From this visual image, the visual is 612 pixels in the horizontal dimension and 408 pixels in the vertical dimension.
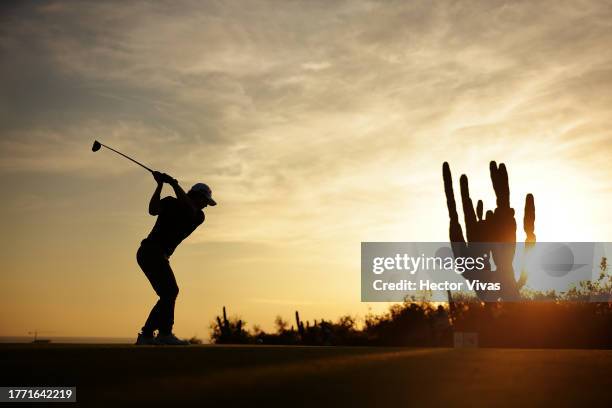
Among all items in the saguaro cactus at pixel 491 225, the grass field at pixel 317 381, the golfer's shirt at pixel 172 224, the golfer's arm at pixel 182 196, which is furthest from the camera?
the saguaro cactus at pixel 491 225

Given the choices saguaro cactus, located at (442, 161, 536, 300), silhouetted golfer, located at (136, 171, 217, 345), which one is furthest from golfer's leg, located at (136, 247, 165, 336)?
saguaro cactus, located at (442, 161, 536, 300)

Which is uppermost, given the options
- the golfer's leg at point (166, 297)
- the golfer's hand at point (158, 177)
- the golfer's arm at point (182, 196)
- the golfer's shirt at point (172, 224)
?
the golfer's hand at point (158, 177)

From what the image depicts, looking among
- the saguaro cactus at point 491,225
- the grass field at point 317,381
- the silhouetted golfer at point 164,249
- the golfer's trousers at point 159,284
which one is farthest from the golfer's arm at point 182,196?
the saguaro cactus at point 491,225

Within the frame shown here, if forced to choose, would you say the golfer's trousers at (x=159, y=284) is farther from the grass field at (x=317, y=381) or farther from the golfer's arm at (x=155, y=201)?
the grass field at (x=317, y=381)

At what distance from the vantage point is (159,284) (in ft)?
32.4

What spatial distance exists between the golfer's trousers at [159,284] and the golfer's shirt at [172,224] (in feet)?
0.46

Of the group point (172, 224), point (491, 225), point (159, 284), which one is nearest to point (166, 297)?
point (159, 284)

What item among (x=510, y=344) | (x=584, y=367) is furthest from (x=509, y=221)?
(x=584, y=367)

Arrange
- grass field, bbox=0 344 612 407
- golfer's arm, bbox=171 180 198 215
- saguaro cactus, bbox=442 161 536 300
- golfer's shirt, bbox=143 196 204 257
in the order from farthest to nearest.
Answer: saguaro cactus, bbox=442 161 536 300, golfer's shirt, bbox=143 196 204 257, golfer's arm, bbox=171 180 198 215, grass field, bbox=0 344 612 407

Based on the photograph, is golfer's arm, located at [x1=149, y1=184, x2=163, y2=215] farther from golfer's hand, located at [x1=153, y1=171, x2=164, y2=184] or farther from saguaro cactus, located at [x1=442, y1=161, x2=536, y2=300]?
saguaro cactus, located at [x1=442, y1=161, x2=536, y2=300]

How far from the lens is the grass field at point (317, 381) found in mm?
3836

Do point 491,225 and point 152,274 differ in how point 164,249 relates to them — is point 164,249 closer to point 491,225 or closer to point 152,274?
point 152,274

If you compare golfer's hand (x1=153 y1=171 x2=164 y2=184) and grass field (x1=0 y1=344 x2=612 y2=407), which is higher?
golfer's hand (x1=153 y1=171 x2=164 y2=184)

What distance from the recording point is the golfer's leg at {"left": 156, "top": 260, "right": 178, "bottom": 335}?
973 centimetres
